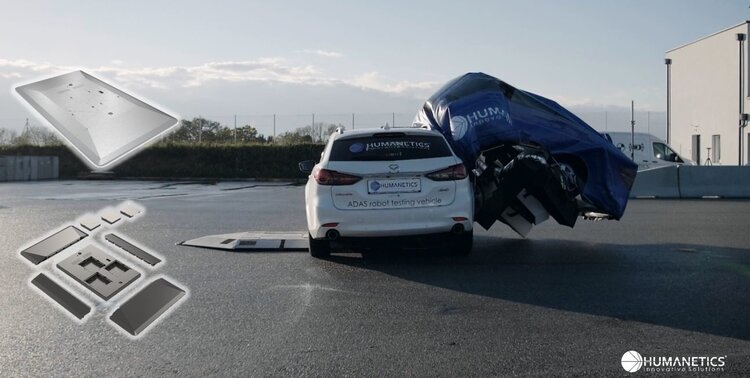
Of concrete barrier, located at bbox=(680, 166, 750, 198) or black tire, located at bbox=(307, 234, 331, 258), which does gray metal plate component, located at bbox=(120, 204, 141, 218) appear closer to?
black tire, located at bbox=(307, 234, 331, 258)

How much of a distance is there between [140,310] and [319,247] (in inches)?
132

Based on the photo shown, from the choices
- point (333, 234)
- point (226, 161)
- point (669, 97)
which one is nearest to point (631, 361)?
point (333, 234)

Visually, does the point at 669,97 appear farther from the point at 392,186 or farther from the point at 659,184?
the point at 392,186

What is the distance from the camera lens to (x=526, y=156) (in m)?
9.07

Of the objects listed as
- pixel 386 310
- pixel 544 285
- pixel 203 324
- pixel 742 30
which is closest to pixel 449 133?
pixel 544 285

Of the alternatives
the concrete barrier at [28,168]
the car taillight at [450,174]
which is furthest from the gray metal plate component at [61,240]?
the concrete barrier at [28,168]

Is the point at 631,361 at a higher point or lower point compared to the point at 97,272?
lower

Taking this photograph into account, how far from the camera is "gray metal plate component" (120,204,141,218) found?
18.2 ft

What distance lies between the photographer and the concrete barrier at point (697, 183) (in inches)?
795

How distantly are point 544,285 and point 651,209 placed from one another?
9946 mm

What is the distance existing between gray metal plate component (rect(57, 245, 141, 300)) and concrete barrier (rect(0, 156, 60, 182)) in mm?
35138

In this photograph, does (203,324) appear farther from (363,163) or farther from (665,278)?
(665,278)

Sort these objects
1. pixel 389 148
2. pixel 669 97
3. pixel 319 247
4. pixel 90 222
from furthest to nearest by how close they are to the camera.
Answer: pixel 669 97
pixel 319 247
pixel 389 148
pixel 90 222

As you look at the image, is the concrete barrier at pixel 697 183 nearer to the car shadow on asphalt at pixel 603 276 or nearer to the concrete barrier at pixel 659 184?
the concrete barrier at pixel 659 184
